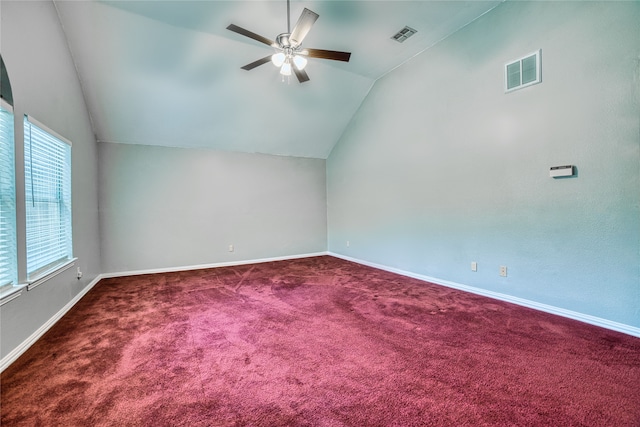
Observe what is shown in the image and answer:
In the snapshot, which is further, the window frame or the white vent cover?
the white vent cover

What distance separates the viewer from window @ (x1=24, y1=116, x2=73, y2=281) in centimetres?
242

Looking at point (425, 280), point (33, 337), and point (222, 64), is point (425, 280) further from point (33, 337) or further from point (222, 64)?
point (33, 337)

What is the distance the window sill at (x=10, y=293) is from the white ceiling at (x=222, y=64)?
288 cm

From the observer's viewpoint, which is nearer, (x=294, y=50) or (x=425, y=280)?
(x=294, y=50)

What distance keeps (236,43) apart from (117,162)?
2.97 m

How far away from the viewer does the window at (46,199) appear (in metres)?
2.42

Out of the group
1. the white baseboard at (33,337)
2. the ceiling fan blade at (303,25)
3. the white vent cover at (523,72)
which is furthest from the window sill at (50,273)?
the white vent cover at (523,72)

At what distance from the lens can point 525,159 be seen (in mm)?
3021

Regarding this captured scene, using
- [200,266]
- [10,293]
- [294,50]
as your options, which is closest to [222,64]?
[294,50]

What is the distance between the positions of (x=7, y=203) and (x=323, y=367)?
2.74 metres

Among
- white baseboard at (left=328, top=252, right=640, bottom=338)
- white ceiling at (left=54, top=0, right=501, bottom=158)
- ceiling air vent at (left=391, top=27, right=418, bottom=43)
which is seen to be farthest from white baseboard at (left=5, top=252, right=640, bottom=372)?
ceiling air vent at (left=391, top=27, right=418, bottom=43)

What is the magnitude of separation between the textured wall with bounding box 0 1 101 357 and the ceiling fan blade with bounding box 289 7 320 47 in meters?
2.16

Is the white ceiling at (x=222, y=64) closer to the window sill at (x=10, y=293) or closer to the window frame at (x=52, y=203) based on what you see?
the window frame at (x=52, y=203)

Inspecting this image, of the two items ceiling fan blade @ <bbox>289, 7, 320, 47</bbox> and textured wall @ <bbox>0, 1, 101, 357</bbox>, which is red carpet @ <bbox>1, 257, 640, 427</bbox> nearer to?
textured wall @ <bbox>0, 1, 101, 357</bbox>
